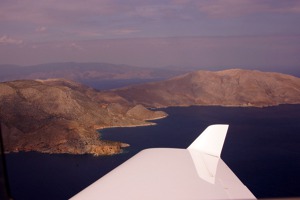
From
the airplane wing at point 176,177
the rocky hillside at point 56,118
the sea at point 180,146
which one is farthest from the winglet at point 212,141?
the rocky hillside at point 56,118

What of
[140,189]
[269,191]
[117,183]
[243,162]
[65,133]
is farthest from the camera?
[65,133]

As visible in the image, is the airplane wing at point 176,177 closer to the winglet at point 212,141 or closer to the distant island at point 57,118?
the winglet at point 212,141

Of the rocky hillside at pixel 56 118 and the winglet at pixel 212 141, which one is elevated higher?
the winglet at pixel 212 141

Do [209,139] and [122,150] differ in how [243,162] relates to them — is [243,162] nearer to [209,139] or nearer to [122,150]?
[122,150]

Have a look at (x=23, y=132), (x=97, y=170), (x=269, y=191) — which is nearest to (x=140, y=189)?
(x=269, y=191)

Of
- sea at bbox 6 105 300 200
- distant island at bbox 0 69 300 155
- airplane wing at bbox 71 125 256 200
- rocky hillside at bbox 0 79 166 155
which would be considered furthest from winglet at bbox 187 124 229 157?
Result: distant island at bbox 0 69 300 155

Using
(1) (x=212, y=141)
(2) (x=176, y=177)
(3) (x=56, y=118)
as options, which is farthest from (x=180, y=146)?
(2) (x=176, y=177)

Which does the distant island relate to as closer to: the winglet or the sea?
the sea
